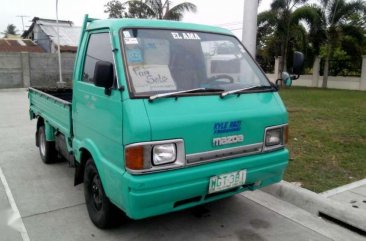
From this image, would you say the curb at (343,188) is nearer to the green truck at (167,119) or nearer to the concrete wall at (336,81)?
the green truck at (167,119)

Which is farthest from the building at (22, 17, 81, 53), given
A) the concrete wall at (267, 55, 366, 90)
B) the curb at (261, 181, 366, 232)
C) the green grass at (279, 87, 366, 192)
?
the curb at (261, 181, 366, 232)

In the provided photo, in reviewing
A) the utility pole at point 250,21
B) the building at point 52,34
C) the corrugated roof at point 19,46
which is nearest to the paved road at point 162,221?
the utility pole at point 250,21

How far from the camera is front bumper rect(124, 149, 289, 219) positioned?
108 inches

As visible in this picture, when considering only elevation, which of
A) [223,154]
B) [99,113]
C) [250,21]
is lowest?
[223,154]

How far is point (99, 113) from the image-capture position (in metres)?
3.27

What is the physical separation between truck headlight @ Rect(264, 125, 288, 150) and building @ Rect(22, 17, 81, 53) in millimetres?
26935

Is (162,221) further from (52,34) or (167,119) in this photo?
(52,34)

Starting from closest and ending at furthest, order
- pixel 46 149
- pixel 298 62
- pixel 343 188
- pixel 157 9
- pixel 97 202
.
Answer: pixel 97 202 → pixel 298 62 → pixel 343 188 → pixel 46 149 → pixel 157 9

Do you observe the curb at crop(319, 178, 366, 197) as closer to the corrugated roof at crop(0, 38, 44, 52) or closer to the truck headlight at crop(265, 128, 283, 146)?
the truck headlight at crop(265, 128, 283, 146)

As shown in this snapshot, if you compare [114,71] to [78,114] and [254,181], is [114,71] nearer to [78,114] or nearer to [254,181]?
[78,114]

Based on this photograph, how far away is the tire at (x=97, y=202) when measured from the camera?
11.1ft

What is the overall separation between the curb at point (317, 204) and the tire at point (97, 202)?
2.11 meters

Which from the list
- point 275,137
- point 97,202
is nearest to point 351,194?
point 275,137

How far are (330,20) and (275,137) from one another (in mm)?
19787
